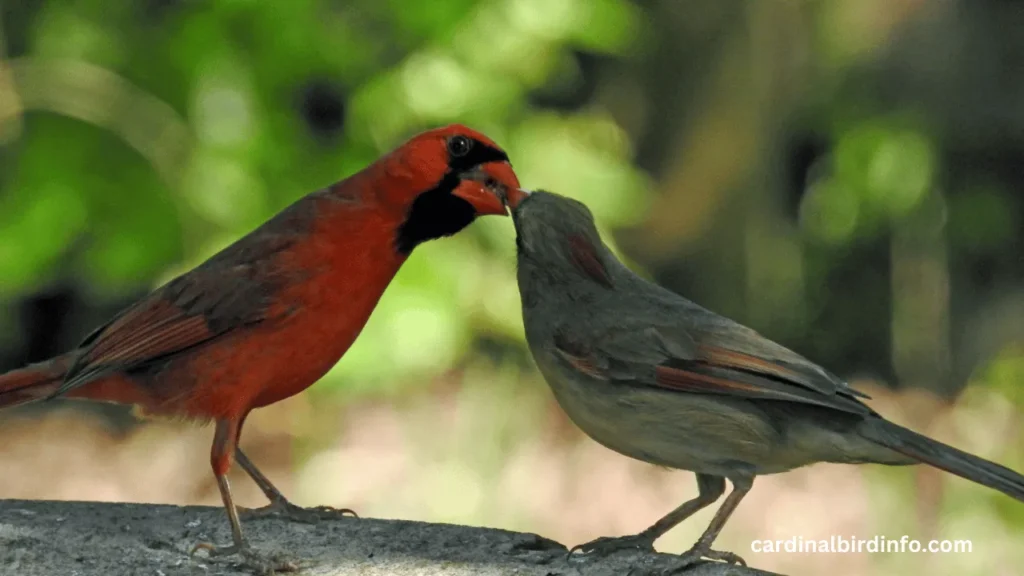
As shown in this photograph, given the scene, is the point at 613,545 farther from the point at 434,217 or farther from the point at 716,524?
the point at 434,217

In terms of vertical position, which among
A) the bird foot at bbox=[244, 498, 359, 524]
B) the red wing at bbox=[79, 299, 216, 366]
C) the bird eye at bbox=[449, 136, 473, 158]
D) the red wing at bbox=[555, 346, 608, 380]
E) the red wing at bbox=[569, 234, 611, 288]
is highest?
the bird eye at bbox=[449, 136, 473, 158]

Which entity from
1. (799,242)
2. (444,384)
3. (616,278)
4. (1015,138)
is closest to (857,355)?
(799,242)

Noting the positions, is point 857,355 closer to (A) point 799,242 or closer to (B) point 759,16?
(A) point 799,242

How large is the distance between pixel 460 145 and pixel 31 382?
126 centimetres

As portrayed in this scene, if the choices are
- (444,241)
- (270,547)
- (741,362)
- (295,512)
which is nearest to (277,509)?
(295,512)

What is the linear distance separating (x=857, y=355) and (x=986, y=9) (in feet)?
7.20

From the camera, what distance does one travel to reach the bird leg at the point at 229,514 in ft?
11.1

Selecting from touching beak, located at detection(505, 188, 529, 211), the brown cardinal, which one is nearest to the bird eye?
touching beak, located at detection(505, 188, 529, 211)

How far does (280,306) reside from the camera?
351cm

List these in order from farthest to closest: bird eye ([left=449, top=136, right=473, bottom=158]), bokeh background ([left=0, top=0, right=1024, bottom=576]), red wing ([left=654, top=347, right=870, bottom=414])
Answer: bokeh background ([left=0, top=0, right=1024, bottom=576]) < bird eye ([left=449, top=136, right=473, bottom=158]) < red wing ([left=654, top=347, right=870, bottom=414])

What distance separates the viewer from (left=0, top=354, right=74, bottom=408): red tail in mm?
3658

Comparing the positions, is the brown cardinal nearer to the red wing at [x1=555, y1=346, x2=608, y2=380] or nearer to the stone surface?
the red wing at [x1=555, y1=346, x2=608, y2=380]

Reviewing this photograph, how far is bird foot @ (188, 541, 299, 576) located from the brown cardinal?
0.78m

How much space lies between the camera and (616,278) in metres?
3.46
